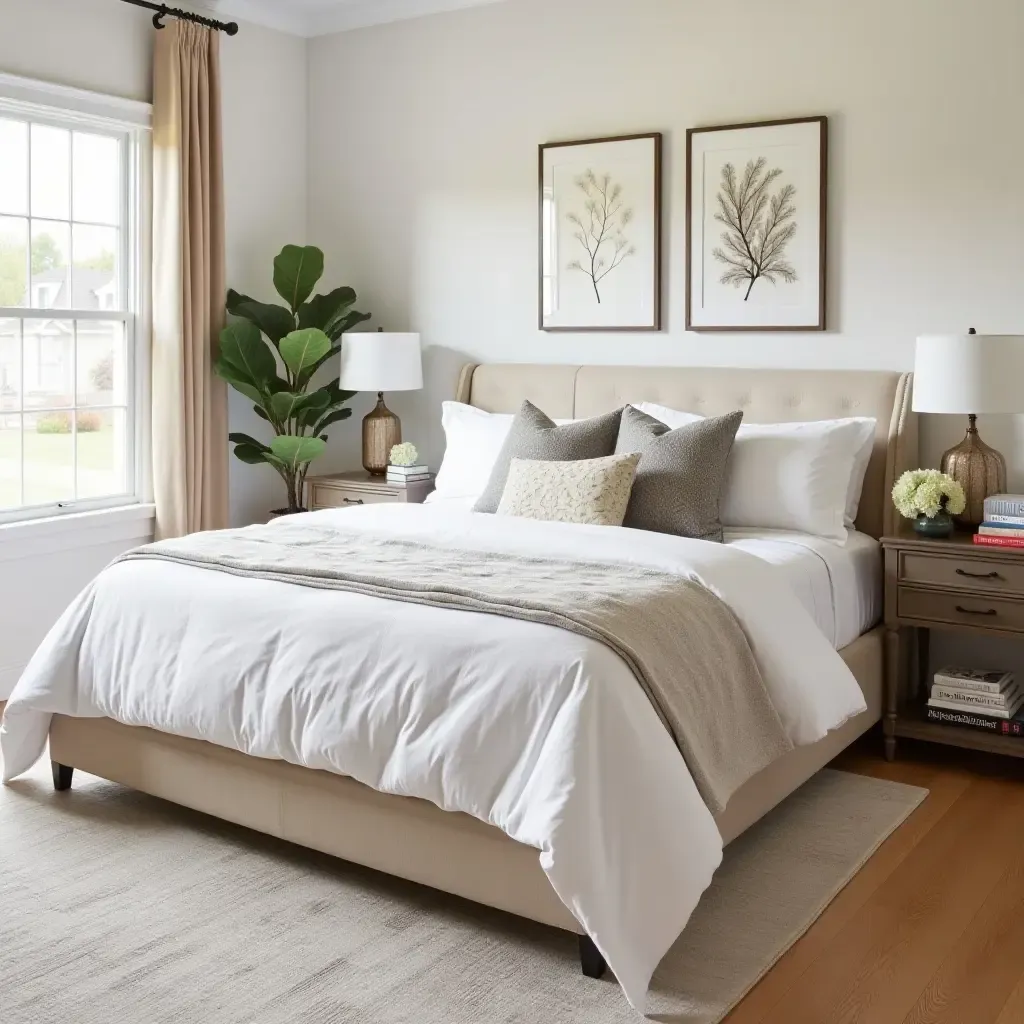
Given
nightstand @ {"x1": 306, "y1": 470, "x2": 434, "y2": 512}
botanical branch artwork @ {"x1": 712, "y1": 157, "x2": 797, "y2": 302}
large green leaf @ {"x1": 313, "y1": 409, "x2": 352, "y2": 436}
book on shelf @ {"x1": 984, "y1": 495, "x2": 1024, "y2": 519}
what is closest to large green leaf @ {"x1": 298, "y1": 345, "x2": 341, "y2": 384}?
large green leaf @ {"x1": 313, "y1": 409, "x2": 352, "y2": 436}

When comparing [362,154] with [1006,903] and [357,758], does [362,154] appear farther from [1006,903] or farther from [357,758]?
[1006,903]

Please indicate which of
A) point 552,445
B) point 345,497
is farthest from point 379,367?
point 552,445

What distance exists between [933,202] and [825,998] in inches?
111

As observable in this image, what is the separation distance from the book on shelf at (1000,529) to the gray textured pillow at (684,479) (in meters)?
0.81

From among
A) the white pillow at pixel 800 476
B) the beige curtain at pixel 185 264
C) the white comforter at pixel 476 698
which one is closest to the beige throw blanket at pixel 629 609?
the white comforter at pixel 476 698

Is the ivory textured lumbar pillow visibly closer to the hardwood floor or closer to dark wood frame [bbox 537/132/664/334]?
dark wood frame [bbox 537/132/664/334]

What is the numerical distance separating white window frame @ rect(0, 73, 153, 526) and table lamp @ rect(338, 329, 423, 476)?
844 millimetres

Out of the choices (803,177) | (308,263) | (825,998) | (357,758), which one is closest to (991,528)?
(803,177)

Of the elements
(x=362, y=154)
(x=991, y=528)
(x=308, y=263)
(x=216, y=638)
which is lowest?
(x=216, y=638)

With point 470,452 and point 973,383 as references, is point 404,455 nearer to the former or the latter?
point 470,452

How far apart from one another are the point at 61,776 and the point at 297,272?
255 centimetres

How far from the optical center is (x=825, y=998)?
2.48 metres

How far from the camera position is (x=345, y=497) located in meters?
5.21

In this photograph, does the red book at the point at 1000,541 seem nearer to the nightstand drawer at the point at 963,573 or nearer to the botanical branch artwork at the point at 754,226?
the nightstand drawer at the point at 963,573
